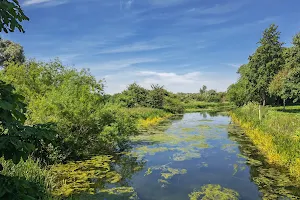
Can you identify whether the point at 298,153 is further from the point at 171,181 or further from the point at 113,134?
the point at 113,134

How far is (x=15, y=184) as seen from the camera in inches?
96.7

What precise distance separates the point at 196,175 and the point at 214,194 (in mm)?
2181

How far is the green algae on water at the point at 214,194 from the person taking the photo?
8.08 meters

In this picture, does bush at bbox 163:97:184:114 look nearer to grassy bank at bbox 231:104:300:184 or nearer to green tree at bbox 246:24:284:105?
green tree at bbox 246:24:284:105

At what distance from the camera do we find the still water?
8352 mm

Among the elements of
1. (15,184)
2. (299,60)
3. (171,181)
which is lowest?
(171,181)

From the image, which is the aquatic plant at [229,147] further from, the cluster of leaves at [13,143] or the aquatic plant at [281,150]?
the cluster of leaves at [13,143]

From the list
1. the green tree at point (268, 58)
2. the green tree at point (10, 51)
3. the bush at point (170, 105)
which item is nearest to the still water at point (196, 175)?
the green tree at point (268, 58)

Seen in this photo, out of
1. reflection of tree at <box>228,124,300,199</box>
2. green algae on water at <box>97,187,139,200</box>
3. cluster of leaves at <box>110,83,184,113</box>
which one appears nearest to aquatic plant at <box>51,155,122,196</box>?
green algae on water at <box>97,187,139,200</box>

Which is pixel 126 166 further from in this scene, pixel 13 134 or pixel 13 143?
pixel 13 143

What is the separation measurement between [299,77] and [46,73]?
19.0 metres

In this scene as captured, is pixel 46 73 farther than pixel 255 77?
No

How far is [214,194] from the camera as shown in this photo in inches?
329

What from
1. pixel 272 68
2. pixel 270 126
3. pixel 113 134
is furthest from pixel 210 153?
pixel 272 68
